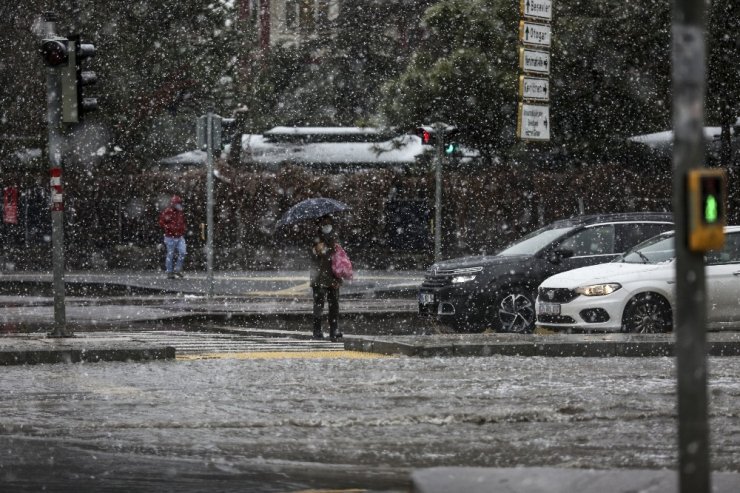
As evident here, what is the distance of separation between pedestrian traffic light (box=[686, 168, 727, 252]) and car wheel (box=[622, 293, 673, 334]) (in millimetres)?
12147

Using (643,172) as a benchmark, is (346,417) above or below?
below

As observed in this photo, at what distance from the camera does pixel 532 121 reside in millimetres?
20312

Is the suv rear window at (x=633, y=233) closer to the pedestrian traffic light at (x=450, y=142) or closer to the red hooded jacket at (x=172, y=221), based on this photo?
the pedestrian traffic light at (x=450, y=142)

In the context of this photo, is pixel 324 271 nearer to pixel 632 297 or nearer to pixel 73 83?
pixel 632 297

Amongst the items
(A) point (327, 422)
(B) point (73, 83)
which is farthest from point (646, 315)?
(A) point (327, 422)

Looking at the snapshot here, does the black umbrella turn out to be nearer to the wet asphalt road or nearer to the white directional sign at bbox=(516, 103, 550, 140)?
the white directional sign at bbox=(516, 103, 550, 140)

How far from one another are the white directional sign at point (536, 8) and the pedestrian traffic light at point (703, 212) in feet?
52.2

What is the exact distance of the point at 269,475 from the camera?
772 centimetres

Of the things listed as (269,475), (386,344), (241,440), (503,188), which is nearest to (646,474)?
(269,475)

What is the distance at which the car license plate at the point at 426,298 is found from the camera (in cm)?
1844

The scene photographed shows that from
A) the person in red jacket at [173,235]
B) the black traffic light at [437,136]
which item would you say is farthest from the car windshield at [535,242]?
the person in red jacket at [173,235]

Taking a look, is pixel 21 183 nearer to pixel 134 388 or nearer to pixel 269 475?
pixel 134 388

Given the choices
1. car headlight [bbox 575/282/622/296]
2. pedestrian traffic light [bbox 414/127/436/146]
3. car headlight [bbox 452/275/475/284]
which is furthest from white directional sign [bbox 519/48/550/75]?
pedestrian traffic light [bbox 414/127/436/146]

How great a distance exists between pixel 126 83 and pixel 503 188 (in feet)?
36.6
